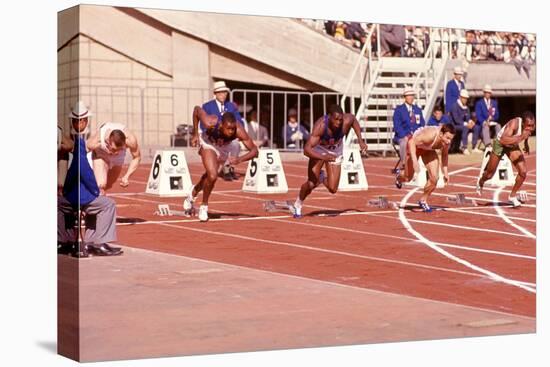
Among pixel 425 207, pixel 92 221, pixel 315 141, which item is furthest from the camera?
pixel 425 207

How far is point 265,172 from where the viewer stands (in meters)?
16.6

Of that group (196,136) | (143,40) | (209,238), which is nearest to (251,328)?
(209,238)

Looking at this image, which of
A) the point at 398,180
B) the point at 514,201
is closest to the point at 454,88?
the point at 398,180

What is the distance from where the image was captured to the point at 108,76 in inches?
595

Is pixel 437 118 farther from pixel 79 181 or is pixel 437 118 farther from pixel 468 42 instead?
pixel 79 181

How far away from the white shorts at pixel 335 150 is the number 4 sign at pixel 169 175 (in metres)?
1.64

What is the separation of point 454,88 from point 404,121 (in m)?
0.88

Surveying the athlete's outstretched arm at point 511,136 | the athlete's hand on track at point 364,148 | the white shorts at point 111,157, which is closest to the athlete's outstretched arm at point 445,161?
the athlete's outstretched arm at point 511,136

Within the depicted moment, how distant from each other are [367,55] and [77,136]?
167 inches

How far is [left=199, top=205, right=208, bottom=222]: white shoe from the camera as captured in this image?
16.1m

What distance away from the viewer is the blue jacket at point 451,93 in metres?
18.2

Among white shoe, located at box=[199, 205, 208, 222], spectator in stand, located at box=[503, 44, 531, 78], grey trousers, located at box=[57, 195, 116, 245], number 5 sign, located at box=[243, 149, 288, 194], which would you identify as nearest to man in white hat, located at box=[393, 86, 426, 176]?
spectator in stand, located at box=[503, 44, 531, 78]

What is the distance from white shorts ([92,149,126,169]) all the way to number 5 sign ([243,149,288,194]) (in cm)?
179

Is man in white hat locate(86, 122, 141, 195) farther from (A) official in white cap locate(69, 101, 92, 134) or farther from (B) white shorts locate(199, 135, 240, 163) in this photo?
(B) white shorts locate(199, 135, 240, 163)
